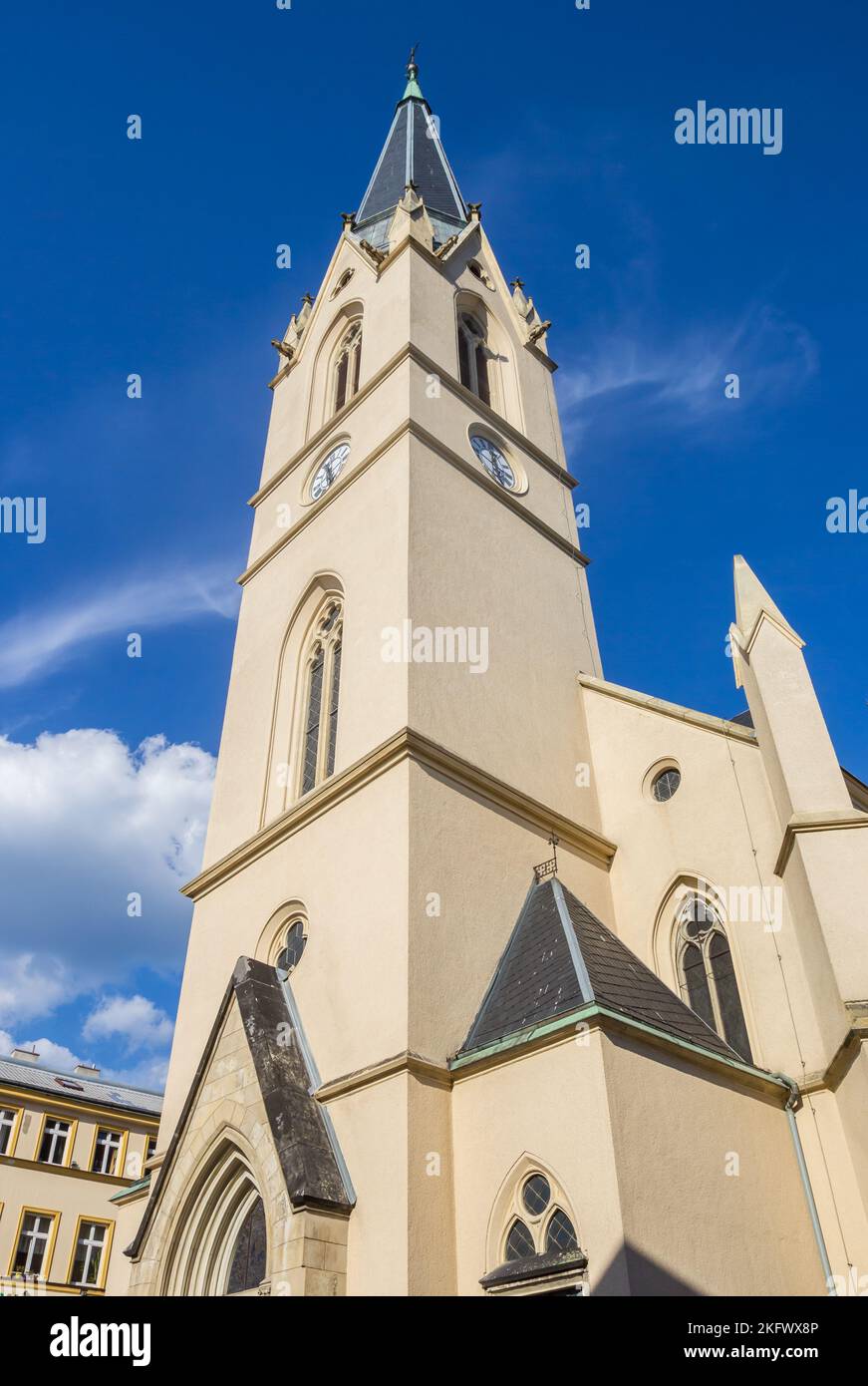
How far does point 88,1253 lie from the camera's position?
2808cm

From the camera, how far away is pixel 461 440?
1722cm

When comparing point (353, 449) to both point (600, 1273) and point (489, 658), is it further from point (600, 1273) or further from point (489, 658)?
point (600, 1273)

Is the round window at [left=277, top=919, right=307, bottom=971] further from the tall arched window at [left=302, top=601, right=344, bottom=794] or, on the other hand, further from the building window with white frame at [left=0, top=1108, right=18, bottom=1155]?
the building window with white frame at [left=0, top=1108, right=18, bottom=1155]

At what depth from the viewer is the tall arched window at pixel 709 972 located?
38.9 ft

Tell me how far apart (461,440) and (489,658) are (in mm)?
4671

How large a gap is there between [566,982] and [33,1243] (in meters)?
24.6

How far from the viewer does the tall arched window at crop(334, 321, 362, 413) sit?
20.1 metres

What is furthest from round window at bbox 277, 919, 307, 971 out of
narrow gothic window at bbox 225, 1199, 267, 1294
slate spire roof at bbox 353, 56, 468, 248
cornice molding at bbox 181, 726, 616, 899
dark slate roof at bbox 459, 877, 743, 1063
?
slate spire roof at bbox 353, 56, 468, 248

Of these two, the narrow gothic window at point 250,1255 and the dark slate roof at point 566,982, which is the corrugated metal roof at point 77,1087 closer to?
the narrow gothic window at point 250,1255

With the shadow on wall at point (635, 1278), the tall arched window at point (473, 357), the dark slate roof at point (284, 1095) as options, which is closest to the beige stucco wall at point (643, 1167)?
the shadow on wall at point (635, 1278)

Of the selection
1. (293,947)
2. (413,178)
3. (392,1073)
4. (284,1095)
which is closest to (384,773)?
(293,947)

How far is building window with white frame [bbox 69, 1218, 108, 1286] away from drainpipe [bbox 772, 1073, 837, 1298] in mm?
24461

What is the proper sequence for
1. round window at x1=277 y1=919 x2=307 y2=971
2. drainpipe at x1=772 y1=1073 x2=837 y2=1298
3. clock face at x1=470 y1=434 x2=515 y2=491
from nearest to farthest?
drainpipe at x1=772 y1=1073 x2=837 y2=1298, round window at x1=277 y1=919 x2=307 y2=971, clock face at x1=470 y1=434 x2=515 y2=491
